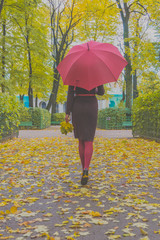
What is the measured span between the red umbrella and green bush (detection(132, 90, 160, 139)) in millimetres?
6117

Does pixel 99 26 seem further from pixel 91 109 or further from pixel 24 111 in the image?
pixel 91 109

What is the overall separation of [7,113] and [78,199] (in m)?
7.42

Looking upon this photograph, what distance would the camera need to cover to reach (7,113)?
1099 cm

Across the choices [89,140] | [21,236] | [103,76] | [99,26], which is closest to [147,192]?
[89,140]

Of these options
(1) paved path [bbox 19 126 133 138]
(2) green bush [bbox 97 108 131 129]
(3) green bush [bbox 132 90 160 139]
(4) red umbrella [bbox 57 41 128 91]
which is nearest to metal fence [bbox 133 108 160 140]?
(3) green bush [bbox 132 90 160 139]

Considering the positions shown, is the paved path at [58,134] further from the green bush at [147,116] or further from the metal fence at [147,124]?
the green bush at [147,116]

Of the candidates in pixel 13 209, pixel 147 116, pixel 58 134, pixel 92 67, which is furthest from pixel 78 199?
pixel 58 134

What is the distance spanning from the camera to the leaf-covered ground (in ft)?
9.98

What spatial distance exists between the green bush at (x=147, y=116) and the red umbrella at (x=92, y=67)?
6.12 metres

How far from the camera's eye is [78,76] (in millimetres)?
4809

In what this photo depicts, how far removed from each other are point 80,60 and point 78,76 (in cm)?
25

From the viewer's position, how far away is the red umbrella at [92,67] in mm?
4750

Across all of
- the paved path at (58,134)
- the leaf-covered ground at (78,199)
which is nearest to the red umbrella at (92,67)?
the leaf-covered ground at (78,199)

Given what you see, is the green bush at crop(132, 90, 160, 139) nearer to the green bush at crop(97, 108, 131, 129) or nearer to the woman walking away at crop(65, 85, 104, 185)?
the woman walking away at crop(65, 85, 104, 185)
